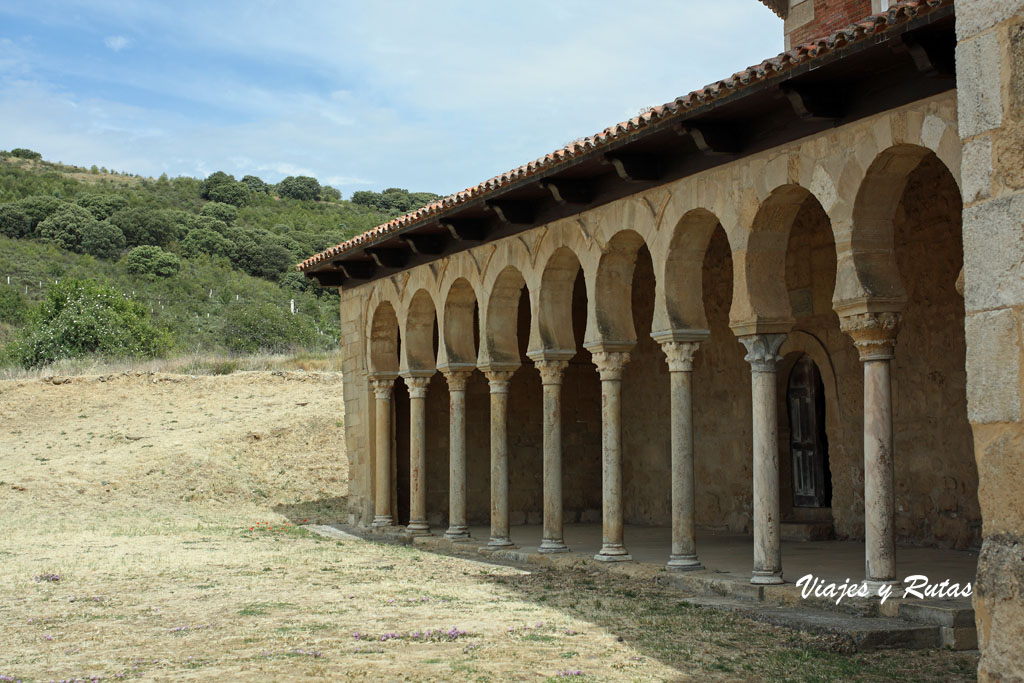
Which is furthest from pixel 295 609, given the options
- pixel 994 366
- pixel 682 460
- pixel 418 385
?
pixel 994 366

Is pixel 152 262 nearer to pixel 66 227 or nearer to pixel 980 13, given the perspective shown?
pixel 66 227

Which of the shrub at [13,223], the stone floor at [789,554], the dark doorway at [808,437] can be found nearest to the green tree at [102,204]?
the shrub at [13,223]

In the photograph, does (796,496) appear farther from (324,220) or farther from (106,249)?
(324,220)

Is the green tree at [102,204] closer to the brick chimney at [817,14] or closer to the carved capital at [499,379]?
the carved capital at [499,379]

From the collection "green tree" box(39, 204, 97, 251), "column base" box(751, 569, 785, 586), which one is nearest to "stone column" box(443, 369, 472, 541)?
"column base" box(751, 569, 785, 586)

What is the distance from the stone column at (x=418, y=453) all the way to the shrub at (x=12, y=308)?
34.6 metres

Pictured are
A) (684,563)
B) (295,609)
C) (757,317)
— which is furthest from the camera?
(684,563)

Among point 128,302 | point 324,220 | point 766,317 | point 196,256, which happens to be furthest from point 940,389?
point 324,220

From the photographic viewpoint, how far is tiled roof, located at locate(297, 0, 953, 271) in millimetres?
7895

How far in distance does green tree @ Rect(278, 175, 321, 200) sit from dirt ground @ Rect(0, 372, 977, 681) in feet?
167

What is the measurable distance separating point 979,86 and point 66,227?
56.8 meters

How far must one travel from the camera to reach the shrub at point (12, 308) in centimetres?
4641

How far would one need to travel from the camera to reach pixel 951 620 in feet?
25.9

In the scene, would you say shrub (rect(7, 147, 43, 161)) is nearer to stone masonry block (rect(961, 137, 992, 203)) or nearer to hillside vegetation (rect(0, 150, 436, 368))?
hillside vegetation (rect(0, 150, 436, 368))
